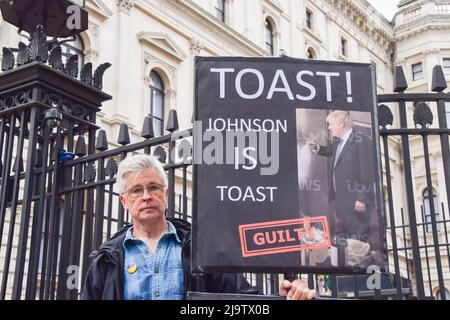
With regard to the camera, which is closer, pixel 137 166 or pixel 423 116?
pixel 137 166

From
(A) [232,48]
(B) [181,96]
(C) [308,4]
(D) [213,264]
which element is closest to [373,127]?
(D) [213,264]

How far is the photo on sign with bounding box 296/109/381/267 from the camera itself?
10.6 feet

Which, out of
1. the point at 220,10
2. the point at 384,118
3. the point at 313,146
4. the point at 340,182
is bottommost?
the point at 340,182

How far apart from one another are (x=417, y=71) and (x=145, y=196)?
98.3ft

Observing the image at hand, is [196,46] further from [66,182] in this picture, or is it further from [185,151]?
[185,151]

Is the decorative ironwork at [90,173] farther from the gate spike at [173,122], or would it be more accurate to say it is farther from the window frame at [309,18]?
the window frame at [309,18]

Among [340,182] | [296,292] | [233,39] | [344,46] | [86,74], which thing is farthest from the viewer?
[344,46]

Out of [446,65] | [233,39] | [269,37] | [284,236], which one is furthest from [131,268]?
[446,65]

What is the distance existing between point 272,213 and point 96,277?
925mm

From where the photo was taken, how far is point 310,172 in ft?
11.0

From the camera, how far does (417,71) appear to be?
31156 millimetres

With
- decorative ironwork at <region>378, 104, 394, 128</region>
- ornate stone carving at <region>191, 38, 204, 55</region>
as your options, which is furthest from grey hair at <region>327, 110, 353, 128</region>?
ornate stone carving at <region>191, 38, 204, 55</region>

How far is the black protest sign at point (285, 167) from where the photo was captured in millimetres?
3203

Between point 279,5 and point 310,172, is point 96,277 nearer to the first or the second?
point 310,172
